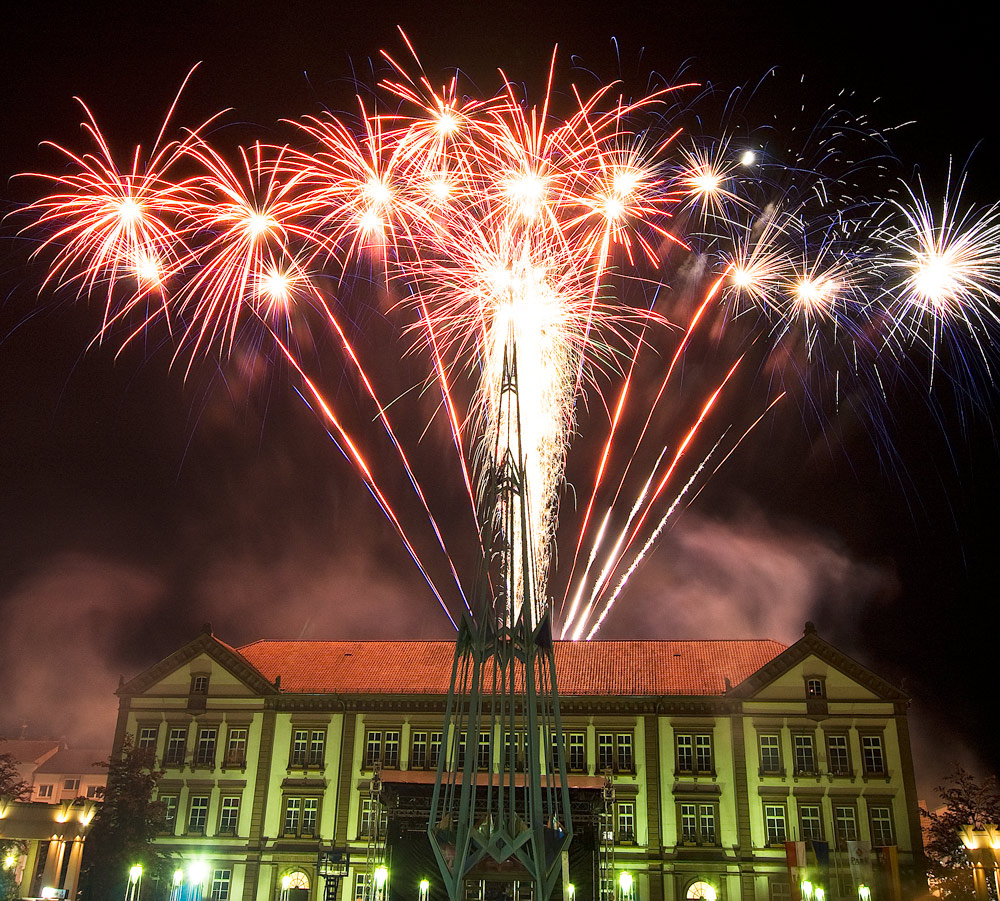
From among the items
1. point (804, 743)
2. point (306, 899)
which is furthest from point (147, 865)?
point (804, 743)

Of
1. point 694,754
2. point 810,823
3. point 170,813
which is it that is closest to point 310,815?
point 170,813

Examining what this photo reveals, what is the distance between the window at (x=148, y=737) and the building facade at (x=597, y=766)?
0.16 ft

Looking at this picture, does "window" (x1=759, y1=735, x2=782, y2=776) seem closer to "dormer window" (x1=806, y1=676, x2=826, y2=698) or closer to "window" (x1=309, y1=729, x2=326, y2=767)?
"dormer window" (x1=806, y1=676, x2=826, y2=698)

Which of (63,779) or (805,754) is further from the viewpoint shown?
(63,779)

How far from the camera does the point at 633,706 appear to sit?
35656 millimetres

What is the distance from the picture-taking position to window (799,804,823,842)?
3284 cm

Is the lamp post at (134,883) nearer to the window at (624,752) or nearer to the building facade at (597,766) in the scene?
the building facade at (597,766)

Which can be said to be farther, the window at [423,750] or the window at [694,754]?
the window at [423,750]

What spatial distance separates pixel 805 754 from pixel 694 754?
377 cm

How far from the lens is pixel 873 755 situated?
33.7m

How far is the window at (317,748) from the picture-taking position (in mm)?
36219

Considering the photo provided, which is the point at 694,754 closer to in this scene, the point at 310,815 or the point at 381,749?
the point at 381,749

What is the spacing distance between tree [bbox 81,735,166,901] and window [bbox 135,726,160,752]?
2636 millimetres

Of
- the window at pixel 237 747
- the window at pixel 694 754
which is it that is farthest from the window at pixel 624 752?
the window at pixel 237 747
